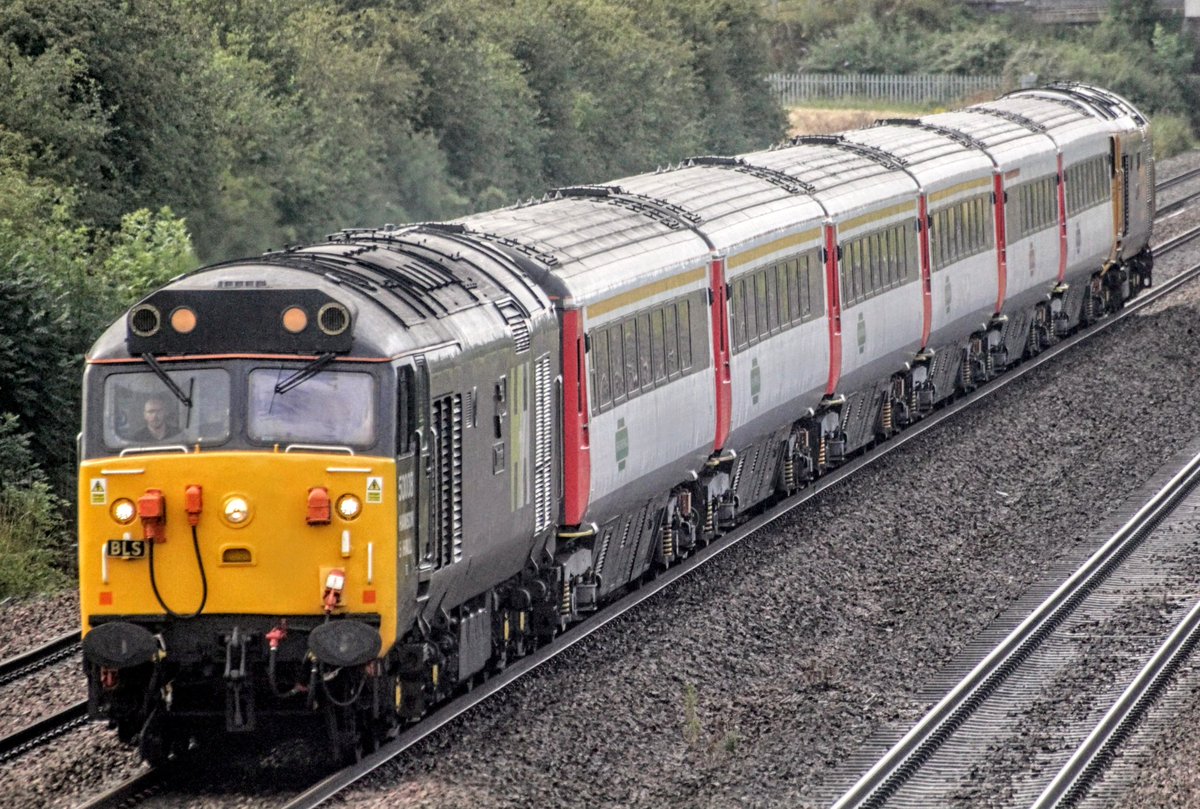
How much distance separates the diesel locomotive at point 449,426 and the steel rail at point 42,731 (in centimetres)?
102

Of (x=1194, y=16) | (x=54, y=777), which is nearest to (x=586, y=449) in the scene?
(x=54, y=777)

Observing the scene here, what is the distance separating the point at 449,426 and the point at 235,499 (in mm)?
1736

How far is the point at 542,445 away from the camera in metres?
16.0

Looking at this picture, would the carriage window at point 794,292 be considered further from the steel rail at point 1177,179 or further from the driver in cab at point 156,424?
the steel rail at point 1177,179

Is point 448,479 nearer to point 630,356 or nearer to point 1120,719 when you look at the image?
point 630,356

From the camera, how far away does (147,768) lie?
43.2 ft

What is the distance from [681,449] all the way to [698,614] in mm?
1849

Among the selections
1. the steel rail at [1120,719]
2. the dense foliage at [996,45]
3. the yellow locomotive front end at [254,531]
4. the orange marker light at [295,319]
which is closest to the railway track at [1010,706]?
the steel rail at [1120,719]

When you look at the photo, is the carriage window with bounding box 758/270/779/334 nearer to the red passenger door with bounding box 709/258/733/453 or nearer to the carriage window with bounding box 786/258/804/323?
the carriage window with bounding box 786/258/804/323

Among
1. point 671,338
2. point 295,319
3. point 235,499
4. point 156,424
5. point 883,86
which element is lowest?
point 883,86

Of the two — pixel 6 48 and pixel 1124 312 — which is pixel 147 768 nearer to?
pixel 6 48

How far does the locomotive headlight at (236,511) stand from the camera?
12477mm

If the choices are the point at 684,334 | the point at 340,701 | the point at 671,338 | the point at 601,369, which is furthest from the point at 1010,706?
the point at 340,701

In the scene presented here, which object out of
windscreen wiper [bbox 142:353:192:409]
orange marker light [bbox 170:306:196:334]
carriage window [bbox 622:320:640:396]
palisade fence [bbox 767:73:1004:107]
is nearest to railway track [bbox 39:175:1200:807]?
carriage window [bbox 622:320:640:396]
